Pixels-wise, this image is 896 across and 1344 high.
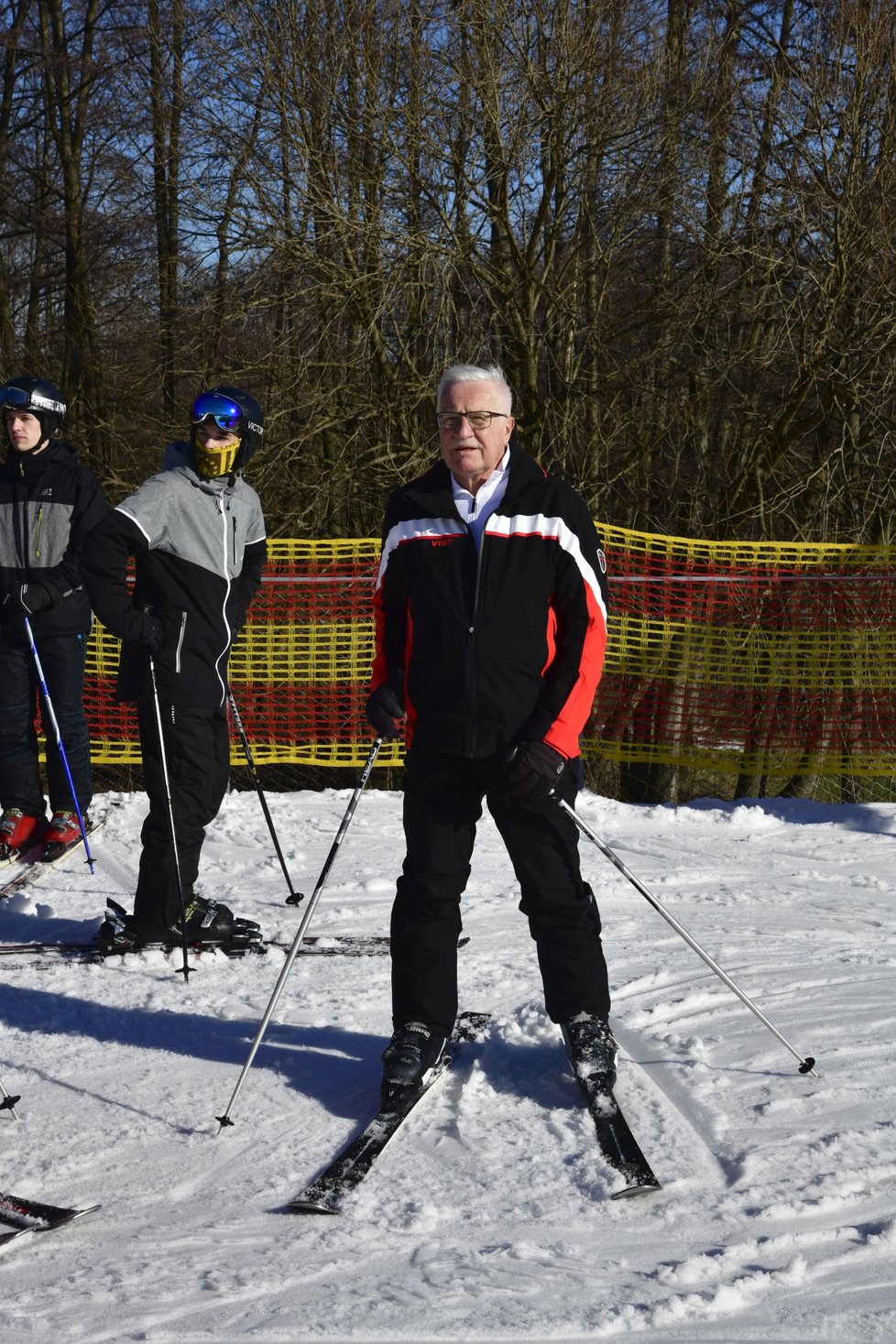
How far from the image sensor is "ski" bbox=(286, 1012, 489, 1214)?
296 centimetres

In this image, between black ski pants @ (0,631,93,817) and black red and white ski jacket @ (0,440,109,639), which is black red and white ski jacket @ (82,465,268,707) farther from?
black ski pants @ (0,631,93,817)

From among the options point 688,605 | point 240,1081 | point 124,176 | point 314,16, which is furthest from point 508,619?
point 124,176

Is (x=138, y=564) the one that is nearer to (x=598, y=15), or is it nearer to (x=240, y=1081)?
(x=240, y=1081)

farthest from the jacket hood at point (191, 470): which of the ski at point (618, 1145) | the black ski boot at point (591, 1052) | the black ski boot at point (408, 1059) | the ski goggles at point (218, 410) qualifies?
the ski at point (618, 1145)

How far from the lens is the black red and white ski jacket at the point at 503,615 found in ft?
11.1

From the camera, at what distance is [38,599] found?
6113 millimetres

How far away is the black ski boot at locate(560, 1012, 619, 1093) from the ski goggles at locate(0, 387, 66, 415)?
4022mm

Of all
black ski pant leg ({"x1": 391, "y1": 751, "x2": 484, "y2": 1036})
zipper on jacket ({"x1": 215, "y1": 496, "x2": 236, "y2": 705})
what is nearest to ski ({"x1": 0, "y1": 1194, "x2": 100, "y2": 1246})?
black ski pant leg ({"x1": 391, "y1": 751, "x2": 484, "y2": 1036})

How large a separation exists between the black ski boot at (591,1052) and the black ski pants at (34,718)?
144 inches

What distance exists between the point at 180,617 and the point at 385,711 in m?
1.48

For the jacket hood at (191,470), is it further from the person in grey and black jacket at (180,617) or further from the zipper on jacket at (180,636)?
the zipper on jacket at (180,636)

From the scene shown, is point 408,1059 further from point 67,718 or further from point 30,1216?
point 67,718

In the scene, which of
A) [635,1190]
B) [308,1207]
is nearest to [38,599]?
[308,1207]

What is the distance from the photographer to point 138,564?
481cm
